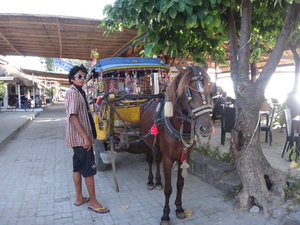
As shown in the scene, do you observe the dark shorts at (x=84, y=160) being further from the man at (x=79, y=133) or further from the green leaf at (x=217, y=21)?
the green leaf at (x=217, y=21)

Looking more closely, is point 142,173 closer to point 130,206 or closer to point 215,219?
point 130,206

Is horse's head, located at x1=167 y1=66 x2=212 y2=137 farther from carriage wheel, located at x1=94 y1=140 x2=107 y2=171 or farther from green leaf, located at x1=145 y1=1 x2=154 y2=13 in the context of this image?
carriage wheel, located at x1=94 y1=140 x2=107 y2=171

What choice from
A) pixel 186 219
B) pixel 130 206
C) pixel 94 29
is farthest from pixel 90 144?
pixel 94 29

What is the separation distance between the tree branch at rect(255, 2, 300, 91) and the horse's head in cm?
104

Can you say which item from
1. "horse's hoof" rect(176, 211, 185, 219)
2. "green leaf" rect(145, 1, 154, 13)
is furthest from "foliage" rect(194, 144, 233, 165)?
"green leaf" rect(145, 1, 154, 13)

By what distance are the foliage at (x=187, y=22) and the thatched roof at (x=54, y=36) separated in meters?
4.09

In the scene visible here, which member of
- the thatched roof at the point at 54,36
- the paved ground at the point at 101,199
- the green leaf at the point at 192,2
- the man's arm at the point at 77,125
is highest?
the thatched roof at the point at 54,36

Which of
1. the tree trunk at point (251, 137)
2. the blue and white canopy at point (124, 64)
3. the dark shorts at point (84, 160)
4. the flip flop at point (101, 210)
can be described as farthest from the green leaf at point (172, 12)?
the flip flop at point (101, 210)

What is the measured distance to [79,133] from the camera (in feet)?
10.4

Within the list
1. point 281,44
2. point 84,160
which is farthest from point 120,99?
point 281,44

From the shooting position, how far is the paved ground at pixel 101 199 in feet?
10.1

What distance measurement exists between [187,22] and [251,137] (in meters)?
1.83

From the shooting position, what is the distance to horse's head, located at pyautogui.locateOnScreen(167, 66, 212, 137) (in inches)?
95.3

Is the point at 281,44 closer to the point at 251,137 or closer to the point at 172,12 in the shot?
the point at 251,137
